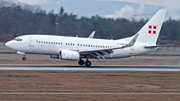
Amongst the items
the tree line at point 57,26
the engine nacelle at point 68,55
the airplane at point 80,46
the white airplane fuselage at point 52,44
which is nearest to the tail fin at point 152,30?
the airplane at point 80,46

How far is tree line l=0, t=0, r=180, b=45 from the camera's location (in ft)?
329

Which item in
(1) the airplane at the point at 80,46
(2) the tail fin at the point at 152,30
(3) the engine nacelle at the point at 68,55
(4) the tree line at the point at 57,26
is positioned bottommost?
(3) the engine nacelle at the point at 68,55

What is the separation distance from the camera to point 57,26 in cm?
10238

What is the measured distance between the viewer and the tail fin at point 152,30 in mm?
34281

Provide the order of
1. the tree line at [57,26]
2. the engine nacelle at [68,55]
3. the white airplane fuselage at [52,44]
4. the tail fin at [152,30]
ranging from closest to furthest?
the engine nacelle at [68,55] < the white airplane fuselage at [52,44] < the tail fin at [152,30] < the tree line at [57,26]

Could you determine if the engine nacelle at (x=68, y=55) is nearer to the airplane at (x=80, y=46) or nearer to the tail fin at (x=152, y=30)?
the airplane at (x=80, y=46)

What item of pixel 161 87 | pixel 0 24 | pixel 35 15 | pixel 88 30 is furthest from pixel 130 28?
pixel 161 87

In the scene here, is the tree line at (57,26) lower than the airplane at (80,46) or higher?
higher

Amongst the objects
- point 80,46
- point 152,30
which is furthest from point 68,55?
point 152,30

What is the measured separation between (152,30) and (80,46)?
33.7 ft

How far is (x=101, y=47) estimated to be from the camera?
3297 cm

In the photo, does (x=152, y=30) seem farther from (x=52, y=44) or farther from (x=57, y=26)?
(x=57, y=26)

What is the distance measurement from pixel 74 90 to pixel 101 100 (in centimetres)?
310

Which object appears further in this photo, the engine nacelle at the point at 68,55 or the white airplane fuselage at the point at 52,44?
the white airplane fuselage at the point at 52,44
